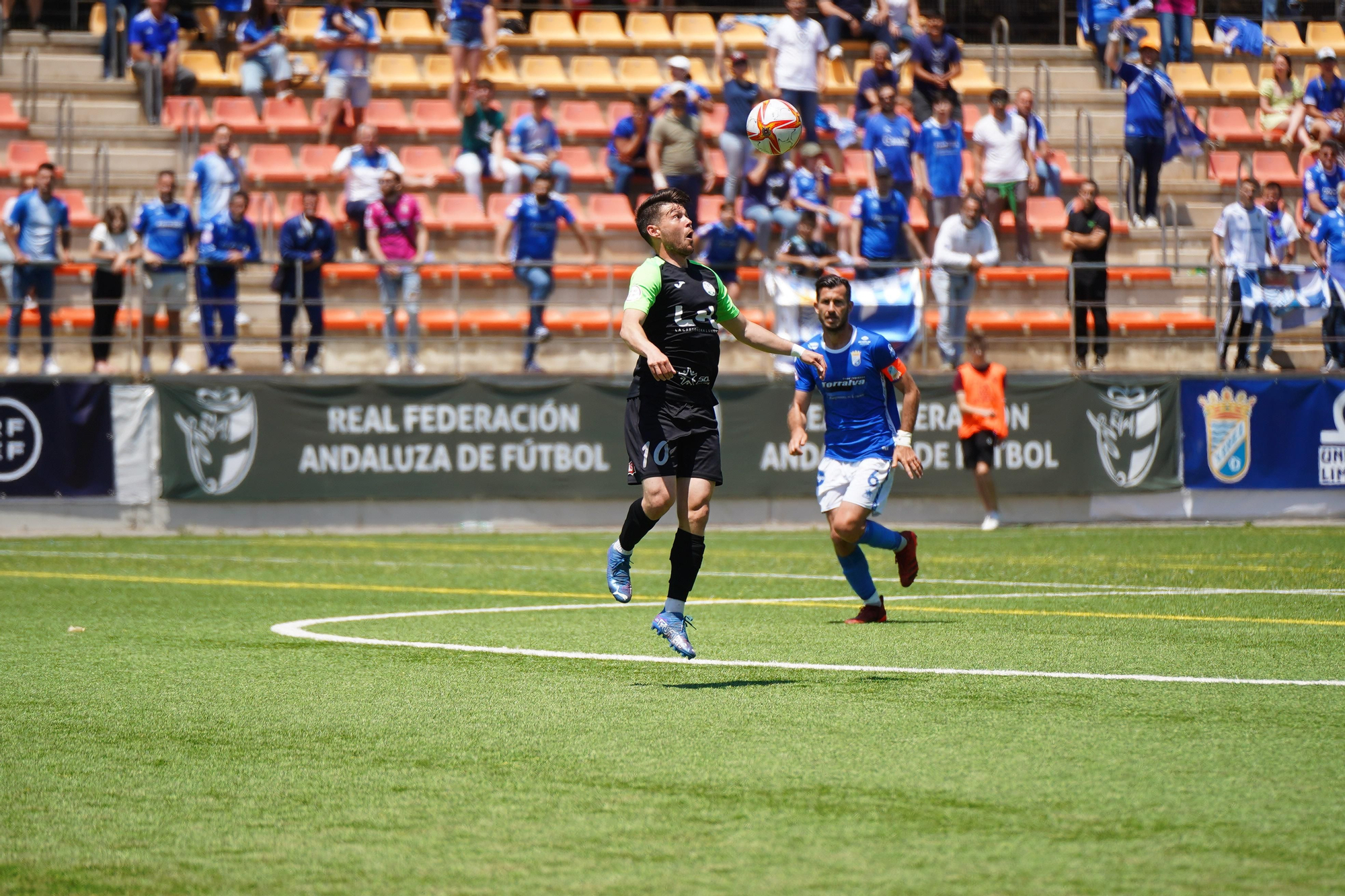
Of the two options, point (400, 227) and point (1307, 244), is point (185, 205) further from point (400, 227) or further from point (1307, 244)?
point (1307, 244)

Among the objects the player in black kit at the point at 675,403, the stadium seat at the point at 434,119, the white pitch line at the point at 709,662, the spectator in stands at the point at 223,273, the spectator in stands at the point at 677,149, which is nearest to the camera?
the white pitch line at the point at 709,662

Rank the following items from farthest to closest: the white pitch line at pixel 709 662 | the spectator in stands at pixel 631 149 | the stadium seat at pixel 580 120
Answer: the stadium seat at pixel 580 120, the spectator in stands at pixel 631 149, the white pitch line at pixel 709 662

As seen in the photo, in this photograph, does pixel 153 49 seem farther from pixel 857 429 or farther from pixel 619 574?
pixel 619 574

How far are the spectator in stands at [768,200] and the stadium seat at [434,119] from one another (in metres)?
4.82

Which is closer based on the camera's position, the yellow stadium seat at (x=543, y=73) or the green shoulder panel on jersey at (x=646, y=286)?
the green shoulder panel on jersey at (x=646, y=286)

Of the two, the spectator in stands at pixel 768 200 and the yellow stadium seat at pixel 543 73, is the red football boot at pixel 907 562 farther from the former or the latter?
the yellow stadium seat at pixel 543 73

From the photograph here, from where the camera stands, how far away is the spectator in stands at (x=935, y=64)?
24.6 metres

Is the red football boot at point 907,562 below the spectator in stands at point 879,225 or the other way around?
below

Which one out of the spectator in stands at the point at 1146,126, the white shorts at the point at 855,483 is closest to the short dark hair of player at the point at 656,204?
the white shorts at the point at 855,483

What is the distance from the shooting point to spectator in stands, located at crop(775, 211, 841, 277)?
20406 millimetres

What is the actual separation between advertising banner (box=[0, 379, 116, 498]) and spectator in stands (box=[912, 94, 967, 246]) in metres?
10.8

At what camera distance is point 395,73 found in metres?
26.1

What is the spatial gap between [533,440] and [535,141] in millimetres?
4928

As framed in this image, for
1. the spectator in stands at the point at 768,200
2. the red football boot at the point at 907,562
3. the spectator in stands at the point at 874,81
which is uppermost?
the spectator in stands at the point at 874,81
